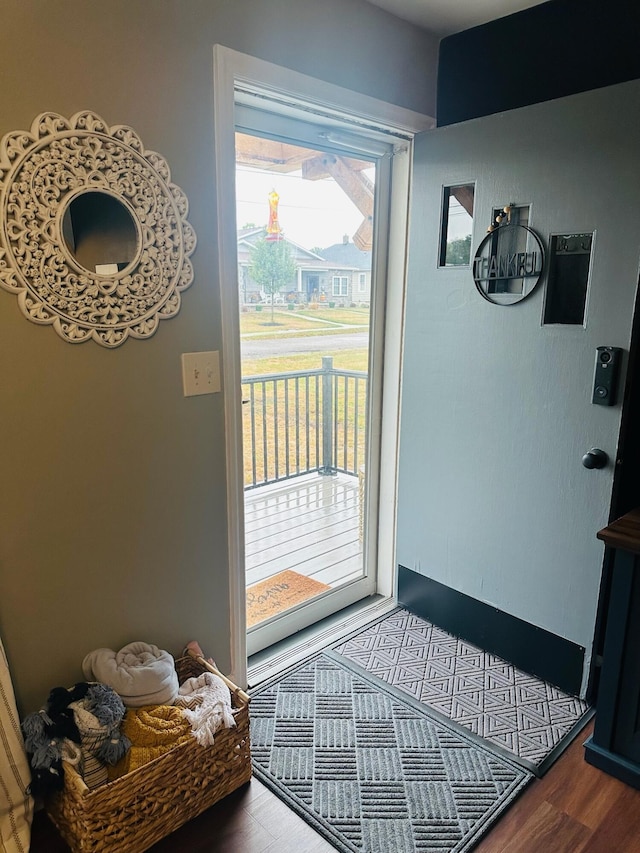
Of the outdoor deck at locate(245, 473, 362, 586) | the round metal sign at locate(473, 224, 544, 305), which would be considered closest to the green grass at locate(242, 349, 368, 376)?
the round metal sign at locate(473, 224, 544, 305)

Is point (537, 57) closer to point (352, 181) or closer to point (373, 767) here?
point (352, 181)

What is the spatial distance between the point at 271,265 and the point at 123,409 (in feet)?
2.92

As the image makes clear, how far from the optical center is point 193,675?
1.82 m

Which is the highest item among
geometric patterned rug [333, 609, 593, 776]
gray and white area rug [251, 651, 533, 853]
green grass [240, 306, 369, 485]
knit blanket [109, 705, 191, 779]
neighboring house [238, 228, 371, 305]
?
neighboring house [238, 228, 371, 305]

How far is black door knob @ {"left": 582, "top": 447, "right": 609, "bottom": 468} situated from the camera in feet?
6.09

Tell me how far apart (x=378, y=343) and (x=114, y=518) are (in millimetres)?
1375

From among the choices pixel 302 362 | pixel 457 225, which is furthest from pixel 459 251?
pixel 302 362

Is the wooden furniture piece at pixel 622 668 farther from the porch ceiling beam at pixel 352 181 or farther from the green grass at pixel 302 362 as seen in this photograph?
the porch ceiling beam at pixel 352 181

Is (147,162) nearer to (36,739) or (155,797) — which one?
(36,739)

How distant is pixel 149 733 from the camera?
150 centimetres

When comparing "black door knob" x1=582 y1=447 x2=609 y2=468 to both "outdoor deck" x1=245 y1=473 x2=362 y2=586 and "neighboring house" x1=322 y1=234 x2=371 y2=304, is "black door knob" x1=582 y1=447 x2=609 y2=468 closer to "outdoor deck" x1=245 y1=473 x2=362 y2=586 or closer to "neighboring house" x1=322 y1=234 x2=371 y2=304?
"neighboring house" x1=322 y1=234 x2=371 y2=304

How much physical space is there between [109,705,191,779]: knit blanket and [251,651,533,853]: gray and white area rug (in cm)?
38

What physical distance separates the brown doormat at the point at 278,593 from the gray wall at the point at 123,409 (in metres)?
0.55

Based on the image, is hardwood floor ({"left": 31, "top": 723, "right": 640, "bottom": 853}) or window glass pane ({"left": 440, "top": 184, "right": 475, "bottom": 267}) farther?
window glass pane ({"left": 440, "top": 184, "right": 475, "bottom": 267})
